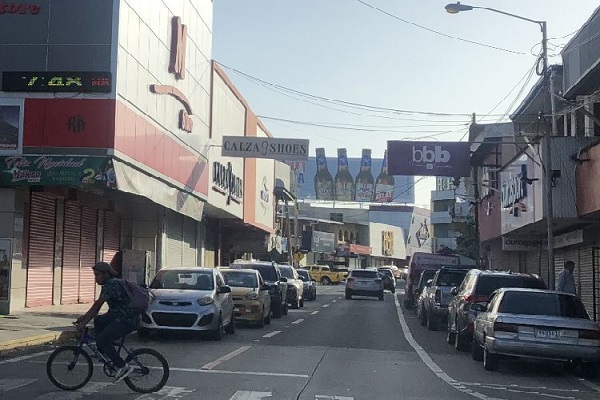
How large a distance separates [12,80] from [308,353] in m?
12.2

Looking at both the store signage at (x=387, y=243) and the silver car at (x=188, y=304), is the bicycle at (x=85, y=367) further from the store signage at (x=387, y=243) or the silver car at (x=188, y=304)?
the store signage at (x=387, y=243)

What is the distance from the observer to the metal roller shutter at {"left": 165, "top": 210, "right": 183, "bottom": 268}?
35.2 meters

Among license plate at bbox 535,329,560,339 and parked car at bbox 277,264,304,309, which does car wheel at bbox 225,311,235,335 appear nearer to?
license plate at bbox 535,329,560,339

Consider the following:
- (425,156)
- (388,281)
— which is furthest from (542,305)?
(388,281)

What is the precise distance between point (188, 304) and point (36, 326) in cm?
381

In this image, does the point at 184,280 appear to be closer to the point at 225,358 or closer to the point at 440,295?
the point at 225,358

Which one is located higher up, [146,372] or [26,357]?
[146,372]

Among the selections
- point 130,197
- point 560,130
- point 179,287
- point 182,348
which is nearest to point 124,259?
point 130,197

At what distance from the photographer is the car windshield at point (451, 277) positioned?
23250 mm

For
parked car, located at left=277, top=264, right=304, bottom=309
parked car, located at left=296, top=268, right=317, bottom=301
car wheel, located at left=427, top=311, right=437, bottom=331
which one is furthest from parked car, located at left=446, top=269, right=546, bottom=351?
parked car, located at left=296, top=268, right=317, bottom=301

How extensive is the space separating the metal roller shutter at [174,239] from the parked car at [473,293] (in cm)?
1859

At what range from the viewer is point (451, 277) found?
77.0 feet

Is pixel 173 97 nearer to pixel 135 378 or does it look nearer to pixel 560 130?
pixel 560 130

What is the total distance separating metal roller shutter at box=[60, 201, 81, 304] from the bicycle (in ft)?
55.4
